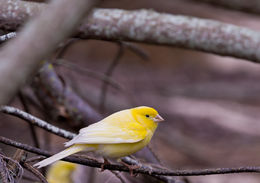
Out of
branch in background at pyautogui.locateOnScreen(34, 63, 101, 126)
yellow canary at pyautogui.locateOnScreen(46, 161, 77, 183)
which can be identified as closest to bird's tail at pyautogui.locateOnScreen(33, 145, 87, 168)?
yellow canary at pyautogui.locateOnScreen(46, 161, 77, 183)

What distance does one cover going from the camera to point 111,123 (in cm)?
233

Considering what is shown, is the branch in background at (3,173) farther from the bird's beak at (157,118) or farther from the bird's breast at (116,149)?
the bird's beak at (157,118)

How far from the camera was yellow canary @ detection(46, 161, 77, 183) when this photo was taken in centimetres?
296

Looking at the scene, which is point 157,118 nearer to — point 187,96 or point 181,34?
point 181,34

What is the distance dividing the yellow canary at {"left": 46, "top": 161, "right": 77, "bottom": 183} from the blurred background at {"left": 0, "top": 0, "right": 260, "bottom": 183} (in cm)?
277

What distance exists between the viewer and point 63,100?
374 centimetres

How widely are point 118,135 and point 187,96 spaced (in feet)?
21.9

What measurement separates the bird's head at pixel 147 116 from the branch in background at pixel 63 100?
4.17 ft

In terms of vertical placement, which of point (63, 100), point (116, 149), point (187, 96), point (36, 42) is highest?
point (36, 42)

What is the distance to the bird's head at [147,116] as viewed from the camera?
2.49 meters

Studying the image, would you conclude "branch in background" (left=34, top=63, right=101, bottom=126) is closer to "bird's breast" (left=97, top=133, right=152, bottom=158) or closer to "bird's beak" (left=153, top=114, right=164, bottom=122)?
"bird's beak" (left=153, top=114, right=164, bottom=122)

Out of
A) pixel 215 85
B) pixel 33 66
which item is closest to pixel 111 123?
pixel 33 66

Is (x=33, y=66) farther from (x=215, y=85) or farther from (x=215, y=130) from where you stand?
(x=215, y=85)

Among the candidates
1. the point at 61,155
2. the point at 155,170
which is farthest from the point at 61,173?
the point at 155,170
